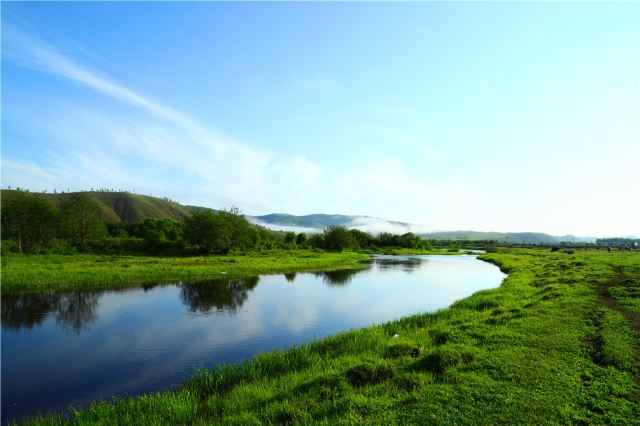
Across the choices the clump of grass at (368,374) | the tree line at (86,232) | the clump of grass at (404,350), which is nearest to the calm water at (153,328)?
the clump of grass at (404,350)

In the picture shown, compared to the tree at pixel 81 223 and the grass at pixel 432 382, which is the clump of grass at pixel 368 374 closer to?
the grass at pixel 432 382

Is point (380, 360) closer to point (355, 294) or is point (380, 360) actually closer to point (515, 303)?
point (515, 303)

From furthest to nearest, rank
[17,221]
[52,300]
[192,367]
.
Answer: [17,221] < [52,300] < [192,367]

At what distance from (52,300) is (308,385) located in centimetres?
3414

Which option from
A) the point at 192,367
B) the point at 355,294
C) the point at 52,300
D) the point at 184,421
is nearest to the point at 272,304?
the point at 355,294

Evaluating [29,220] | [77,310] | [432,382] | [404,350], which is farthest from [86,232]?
[432,382]

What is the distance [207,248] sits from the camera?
90.2 m

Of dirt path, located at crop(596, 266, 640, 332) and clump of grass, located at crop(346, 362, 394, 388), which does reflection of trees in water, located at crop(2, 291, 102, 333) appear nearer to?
clump of grass, located at crop(346, 362, 394, 388)

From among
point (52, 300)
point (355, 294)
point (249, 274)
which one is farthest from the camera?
point (249, 274)

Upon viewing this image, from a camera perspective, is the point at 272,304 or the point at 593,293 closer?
Result: the point at 593,293

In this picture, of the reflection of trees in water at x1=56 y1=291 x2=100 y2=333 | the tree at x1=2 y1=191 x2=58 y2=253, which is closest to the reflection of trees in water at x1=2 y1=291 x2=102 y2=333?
the reflection of trees in water at x1=56 y1=291 x2=100 y2=333

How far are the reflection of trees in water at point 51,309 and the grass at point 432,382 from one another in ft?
58.8

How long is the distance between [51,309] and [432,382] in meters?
34.4

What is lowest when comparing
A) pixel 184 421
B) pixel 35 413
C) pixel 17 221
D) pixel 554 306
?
pixel 35 413
